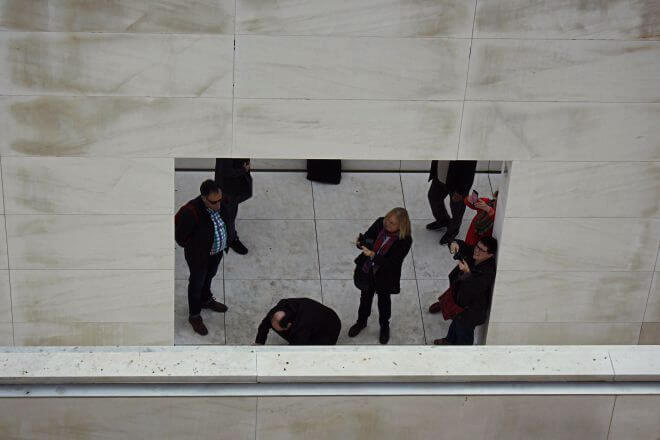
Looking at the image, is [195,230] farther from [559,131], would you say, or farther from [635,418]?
[635,418]

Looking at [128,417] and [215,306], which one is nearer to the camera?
[128,417]

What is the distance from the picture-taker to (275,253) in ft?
39.5

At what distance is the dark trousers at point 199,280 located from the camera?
10.7 meters

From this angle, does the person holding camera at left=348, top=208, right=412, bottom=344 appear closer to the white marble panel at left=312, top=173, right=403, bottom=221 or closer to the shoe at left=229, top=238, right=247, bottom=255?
the shoe at left=229, top=238, right=247, bottom=255

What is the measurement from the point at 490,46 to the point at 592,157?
1389mm

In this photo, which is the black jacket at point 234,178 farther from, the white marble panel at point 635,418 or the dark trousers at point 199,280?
the white marble panel at point 635,418

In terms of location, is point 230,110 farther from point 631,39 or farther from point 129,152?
point 631,39

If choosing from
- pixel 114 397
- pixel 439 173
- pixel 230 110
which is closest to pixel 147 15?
pixel 230 110

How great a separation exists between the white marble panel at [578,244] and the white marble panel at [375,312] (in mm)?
1471

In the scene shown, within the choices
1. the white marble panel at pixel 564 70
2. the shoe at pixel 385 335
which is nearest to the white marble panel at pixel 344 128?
the white marble panel at pixel 564 70

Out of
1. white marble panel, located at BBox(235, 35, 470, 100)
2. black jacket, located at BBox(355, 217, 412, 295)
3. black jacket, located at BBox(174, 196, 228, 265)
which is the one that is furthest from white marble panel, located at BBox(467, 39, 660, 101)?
black jacket, located at BBox(174, 196, 228, 265)

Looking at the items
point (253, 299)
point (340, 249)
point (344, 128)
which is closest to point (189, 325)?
point (253, 299)

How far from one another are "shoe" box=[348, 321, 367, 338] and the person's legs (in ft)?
6.36

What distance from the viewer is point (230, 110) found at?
357 inches
